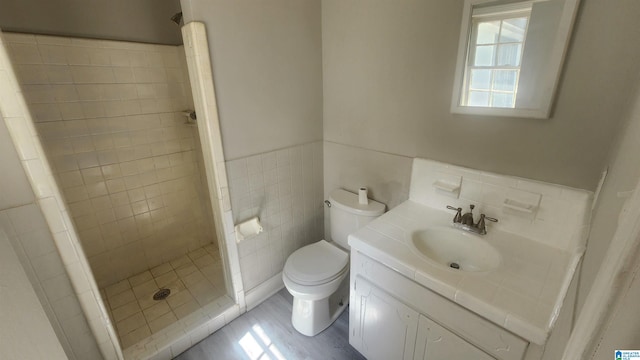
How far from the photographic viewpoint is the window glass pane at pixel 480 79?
3.91ft

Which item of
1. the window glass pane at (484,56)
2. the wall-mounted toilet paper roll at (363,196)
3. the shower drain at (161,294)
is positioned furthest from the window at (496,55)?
the shower drain at (161,294)

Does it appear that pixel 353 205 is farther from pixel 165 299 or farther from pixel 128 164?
pixel 128 164

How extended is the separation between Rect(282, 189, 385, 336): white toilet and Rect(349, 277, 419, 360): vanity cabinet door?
25 centimetres

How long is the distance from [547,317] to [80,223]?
2596 mm

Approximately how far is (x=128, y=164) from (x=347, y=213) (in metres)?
1.66

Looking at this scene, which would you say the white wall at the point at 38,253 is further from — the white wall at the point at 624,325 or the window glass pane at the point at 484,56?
the window glass pane at the point at 484,56

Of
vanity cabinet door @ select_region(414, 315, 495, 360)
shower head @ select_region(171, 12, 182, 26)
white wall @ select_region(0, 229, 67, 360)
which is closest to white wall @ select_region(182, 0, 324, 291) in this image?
shower head @ select_region(171, 12, 182, 26)

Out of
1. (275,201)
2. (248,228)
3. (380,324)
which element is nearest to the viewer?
(380,324)

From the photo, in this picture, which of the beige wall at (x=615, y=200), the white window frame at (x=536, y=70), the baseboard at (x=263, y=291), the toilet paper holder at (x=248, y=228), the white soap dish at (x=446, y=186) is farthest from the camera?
the baseboard at (x=263, y=291)

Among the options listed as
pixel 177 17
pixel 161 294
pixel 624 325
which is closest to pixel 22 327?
pixel 624 325

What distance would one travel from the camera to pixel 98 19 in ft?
5.55

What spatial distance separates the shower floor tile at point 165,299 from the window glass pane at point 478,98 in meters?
2.00

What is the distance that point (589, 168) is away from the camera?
3.43ft

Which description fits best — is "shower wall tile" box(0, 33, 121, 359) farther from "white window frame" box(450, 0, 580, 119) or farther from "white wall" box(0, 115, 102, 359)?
"white window frame" box(450, 0, 580, 119)
